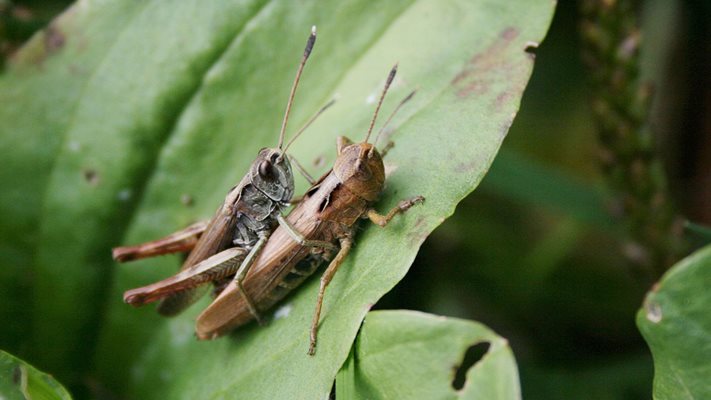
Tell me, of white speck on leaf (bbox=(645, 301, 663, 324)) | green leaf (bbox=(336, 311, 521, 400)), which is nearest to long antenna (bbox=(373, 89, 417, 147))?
green leaf (bbox=(336, 311, 521, 400))

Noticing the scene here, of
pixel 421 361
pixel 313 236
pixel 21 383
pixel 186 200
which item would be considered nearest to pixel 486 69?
pixel 313 236

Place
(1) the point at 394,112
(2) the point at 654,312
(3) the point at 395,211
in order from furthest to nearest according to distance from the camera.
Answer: (1) the point at 394,112 < (3) the point at 395,211 < (2) the point at 654,312

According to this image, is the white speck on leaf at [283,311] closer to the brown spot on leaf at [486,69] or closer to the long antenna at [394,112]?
the long antenna at [394,112]

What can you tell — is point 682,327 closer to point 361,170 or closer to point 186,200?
point 361,170

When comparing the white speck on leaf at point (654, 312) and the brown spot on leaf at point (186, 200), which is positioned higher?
the brown spot on leaf at point (186, 200)

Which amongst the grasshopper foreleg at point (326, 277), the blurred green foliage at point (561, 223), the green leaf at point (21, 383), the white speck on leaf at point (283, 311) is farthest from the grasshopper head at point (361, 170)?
the blurred green foliage at point (561, 223)

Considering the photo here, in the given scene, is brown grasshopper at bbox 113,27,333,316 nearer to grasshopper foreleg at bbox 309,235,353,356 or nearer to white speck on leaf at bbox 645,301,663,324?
grasshopper foreleg at bbox 309,235,353,356

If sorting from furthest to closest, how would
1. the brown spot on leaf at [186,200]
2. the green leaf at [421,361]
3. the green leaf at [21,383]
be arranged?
the brown spot on leaf at [186,200] → the green leaf at [21,383] → the green leaf at [421,361]
